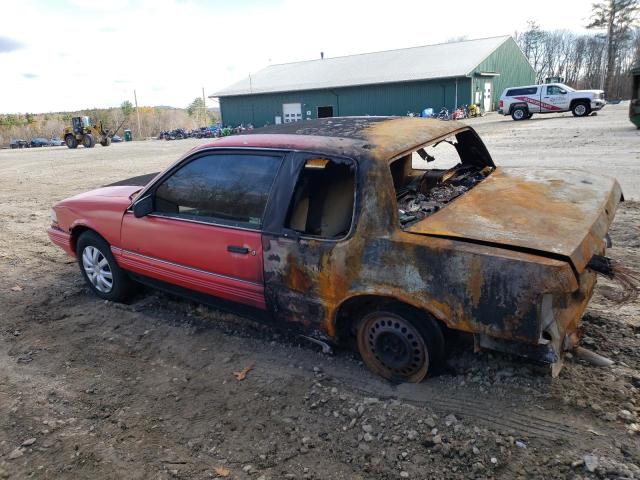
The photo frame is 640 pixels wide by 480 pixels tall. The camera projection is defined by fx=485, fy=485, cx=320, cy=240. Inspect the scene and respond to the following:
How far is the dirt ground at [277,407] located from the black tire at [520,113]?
24192 millimetres

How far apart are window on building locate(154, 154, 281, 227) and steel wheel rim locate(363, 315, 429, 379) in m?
1.06

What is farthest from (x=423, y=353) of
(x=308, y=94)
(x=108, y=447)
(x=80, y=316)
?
(x=308, y=94)

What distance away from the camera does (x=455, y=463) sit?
2416mm

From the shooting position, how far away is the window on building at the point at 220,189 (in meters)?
3.35

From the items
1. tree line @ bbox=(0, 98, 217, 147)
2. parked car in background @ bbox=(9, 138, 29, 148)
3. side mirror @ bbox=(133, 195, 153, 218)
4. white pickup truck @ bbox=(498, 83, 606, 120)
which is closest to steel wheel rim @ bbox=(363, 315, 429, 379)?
side mirror @ bbox=(133, 195, 153, 218)

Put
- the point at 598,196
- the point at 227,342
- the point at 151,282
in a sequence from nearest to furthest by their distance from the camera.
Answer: the point at 598,196 < the point at 227,342 < the point at 151,282

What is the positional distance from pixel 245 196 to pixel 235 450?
1.65 m

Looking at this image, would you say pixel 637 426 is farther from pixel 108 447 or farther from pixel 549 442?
pixel 108 447

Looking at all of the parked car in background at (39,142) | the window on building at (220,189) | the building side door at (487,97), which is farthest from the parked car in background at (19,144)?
the window on building at (220,189)

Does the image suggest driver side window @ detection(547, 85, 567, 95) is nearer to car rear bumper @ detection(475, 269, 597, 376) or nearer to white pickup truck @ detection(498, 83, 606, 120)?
white pickup truck @ detection(498, 83, 606, 120)

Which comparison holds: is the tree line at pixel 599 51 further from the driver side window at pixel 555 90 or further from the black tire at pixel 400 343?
the black tire at pixel 400 343

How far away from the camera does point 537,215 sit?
288 centimetres

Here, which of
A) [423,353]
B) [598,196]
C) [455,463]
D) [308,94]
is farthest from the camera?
[308,94]

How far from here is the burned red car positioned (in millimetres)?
2516
